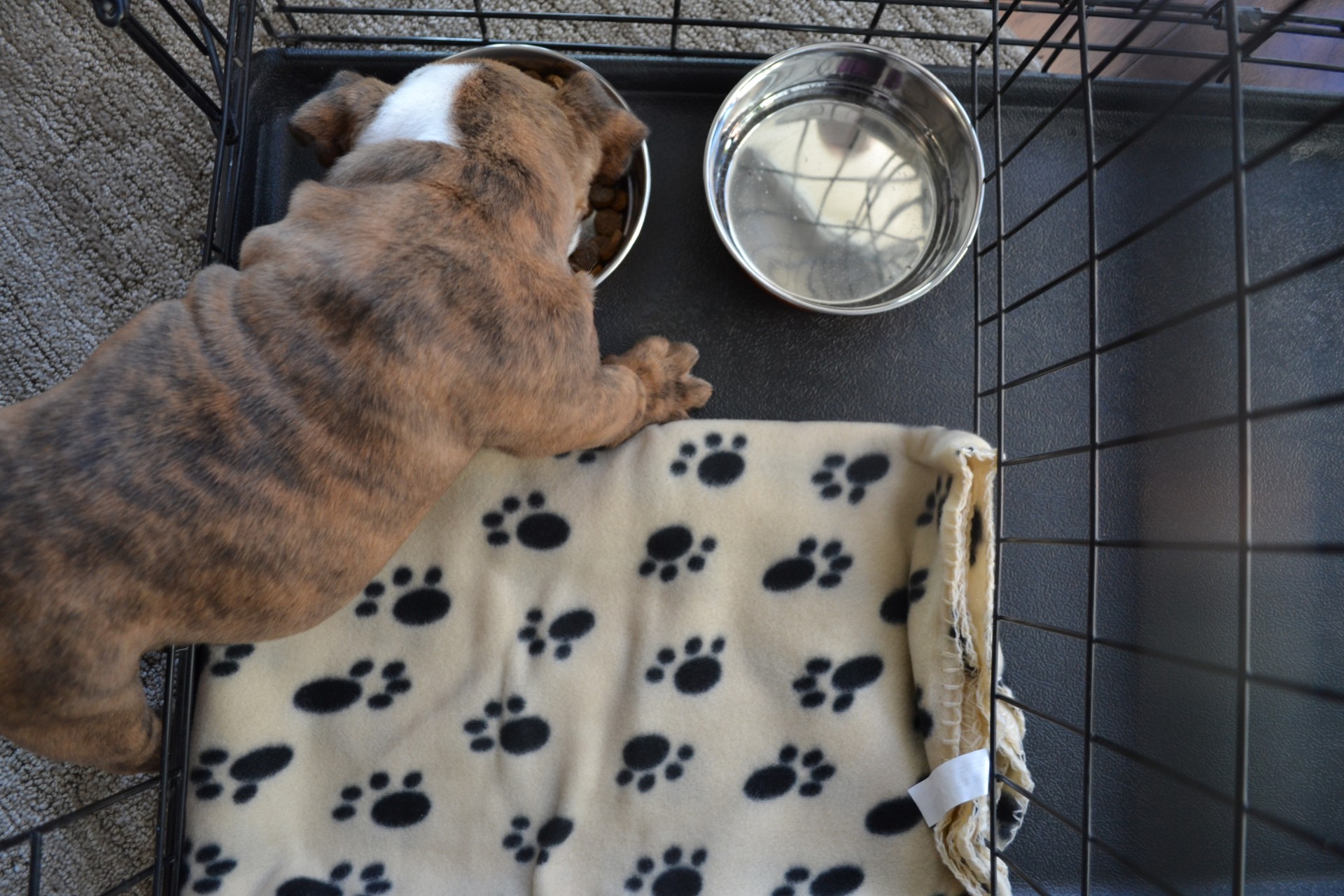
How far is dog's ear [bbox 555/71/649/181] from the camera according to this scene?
1105 millimetres

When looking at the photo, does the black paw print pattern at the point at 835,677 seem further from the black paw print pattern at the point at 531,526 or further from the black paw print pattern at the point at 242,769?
the black paw print pattern at the point at 242,769

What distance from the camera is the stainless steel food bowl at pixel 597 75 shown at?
125 centimetres

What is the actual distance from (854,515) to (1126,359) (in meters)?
0.53

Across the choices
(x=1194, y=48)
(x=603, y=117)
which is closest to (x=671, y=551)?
(x=603, y=117)

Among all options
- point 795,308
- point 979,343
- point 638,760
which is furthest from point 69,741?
point 979,343

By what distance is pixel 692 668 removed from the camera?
125 cm

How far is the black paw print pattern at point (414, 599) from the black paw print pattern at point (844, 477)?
1.78ft

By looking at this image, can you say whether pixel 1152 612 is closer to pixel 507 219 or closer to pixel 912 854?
pixel 912 854

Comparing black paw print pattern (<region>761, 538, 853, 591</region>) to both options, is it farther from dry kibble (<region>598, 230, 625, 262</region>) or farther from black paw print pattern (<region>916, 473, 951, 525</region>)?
dry kibble (<region>598, 230, 625, 262</region>)

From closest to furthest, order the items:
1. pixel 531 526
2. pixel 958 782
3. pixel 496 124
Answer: pixel 496 124 < pixel 958 782 < pixel 531 526

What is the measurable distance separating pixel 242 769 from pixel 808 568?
0.81 metres

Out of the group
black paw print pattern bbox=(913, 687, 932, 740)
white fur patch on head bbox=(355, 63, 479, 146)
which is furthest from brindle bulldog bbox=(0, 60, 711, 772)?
black paw print pattern bbox=(913, 687, 932, 740)

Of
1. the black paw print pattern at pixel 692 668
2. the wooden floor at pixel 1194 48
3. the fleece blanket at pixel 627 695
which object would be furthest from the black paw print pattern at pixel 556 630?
the wooden floor at pixel 1194 48

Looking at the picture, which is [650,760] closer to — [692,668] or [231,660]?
[692,668]
